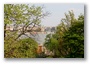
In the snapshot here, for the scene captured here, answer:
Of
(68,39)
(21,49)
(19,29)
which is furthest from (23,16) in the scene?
(68,39)

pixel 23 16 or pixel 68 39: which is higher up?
pixel 23 16

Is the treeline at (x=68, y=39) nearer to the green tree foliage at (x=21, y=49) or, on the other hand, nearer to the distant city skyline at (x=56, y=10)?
the distant city skyline at (x=56, y=10)

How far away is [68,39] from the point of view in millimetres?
2240

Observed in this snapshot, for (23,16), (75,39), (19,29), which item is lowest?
(75,39)

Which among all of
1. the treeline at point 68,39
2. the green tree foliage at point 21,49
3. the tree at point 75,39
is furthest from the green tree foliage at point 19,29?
the tree at point 75,39

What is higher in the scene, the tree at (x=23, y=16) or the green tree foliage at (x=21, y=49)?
the tree at (x=23, y=16)

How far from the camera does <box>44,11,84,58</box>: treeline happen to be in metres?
2.23

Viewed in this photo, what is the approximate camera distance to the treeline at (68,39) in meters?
2.23

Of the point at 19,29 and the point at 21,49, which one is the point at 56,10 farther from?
the point at 21,49

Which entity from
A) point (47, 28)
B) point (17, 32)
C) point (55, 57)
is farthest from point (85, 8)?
point (17, 32)

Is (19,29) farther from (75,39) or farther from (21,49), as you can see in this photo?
(75,39)

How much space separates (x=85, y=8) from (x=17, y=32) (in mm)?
762

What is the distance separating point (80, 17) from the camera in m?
2.23

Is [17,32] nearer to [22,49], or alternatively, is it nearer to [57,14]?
[22,49]
